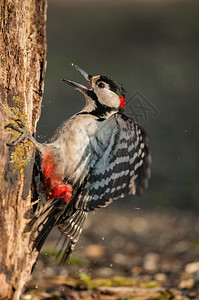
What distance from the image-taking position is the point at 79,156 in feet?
11.8

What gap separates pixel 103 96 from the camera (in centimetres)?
384

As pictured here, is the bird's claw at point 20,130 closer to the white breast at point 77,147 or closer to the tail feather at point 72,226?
the white breast at point 77,147

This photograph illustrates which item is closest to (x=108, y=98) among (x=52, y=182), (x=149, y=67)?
(x=52, y=182)

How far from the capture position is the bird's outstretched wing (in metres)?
3.60

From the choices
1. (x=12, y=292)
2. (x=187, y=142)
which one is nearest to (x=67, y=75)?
(x=187, y=142)

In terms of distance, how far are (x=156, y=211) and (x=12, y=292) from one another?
3697mm

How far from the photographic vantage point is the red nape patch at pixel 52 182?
3475mm

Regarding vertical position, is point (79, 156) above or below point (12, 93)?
below

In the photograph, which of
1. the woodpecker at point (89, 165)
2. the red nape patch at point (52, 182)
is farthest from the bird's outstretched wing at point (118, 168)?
the red nape patch at point (52, 182)

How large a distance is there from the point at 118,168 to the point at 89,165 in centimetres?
21

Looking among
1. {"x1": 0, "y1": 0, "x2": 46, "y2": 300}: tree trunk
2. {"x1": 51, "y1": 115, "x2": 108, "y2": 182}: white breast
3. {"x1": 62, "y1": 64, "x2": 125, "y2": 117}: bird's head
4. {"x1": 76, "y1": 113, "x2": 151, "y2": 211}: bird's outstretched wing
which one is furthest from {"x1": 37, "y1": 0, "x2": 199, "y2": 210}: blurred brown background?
{"x1": 0, "y1": 0, "x2": 46, "y2": 300}: tree trunk

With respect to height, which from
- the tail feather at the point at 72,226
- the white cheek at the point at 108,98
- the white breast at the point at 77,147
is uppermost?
the white cheek at the point at 108,98

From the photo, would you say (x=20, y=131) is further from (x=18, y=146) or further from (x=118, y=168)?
(x=118, y=168)

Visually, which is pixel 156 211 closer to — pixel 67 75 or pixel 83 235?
pixel 83 235
